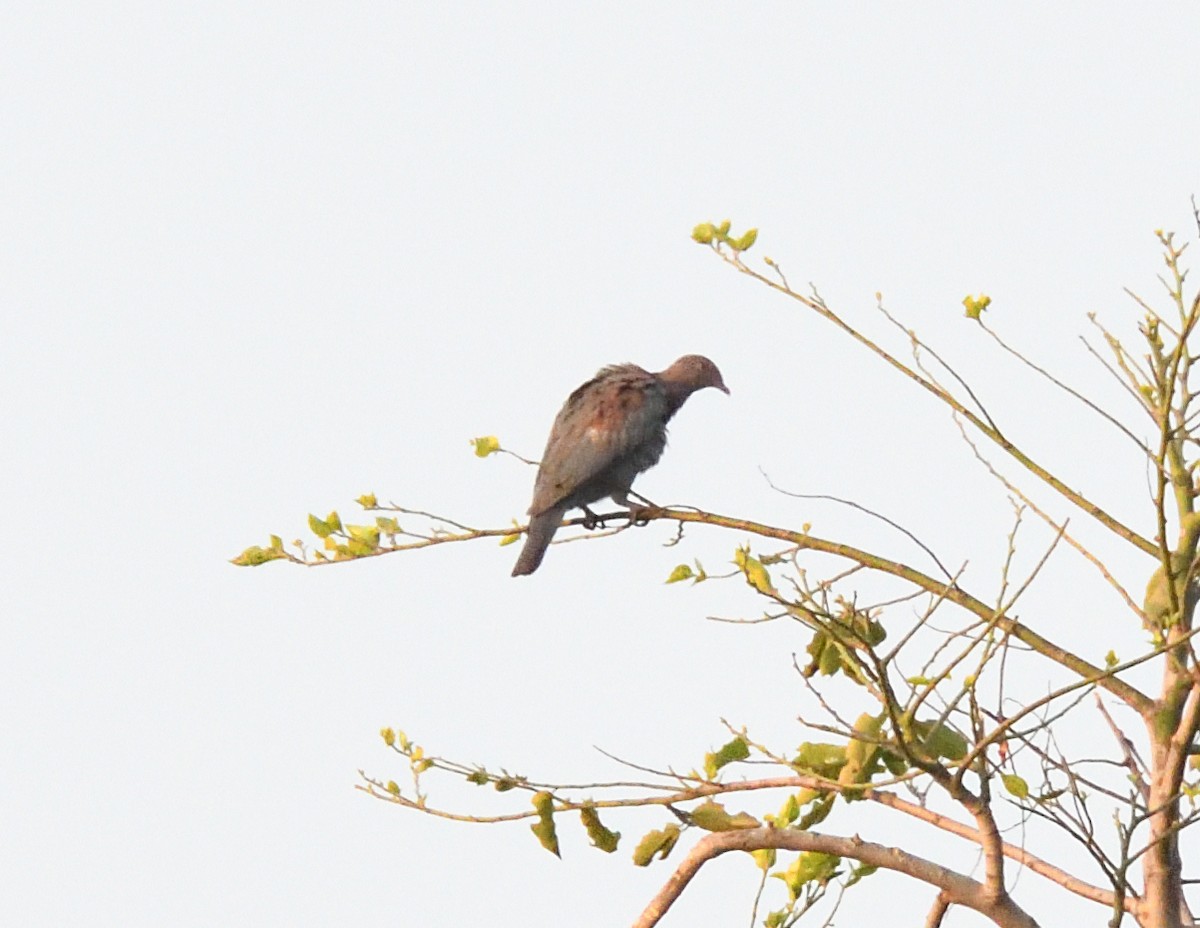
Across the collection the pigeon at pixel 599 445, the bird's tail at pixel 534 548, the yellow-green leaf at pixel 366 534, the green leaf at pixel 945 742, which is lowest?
the green leaf at pixel 945 742

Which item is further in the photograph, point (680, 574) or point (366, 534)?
point (366, 534)

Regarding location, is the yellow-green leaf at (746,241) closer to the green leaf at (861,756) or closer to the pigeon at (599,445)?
the green leaf at (861,756)

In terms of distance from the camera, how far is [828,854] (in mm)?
3680

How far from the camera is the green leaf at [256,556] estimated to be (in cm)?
443

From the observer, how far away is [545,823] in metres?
3.66

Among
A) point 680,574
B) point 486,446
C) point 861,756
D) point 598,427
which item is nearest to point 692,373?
point 598,427

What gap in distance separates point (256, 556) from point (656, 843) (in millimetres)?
1352

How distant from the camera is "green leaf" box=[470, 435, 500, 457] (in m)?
4.77

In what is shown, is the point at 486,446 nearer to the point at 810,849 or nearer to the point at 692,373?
the point at 810,849

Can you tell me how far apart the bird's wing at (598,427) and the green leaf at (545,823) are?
3.74 metres

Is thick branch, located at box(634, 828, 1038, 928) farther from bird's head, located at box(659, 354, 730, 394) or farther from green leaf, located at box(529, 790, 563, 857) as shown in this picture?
bird's head, located at box(659, 354, 730, 394)

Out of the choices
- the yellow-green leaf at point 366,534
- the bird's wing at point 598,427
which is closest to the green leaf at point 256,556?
the yellow-green leaf at point 366,534

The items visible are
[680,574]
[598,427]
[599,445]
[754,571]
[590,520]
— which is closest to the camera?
[754,571]

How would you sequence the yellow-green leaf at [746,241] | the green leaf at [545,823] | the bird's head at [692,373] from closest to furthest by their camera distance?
the green leaf at [545,823] → the yellow-green leaf at [746,241] → the bird's head at [692,373]
